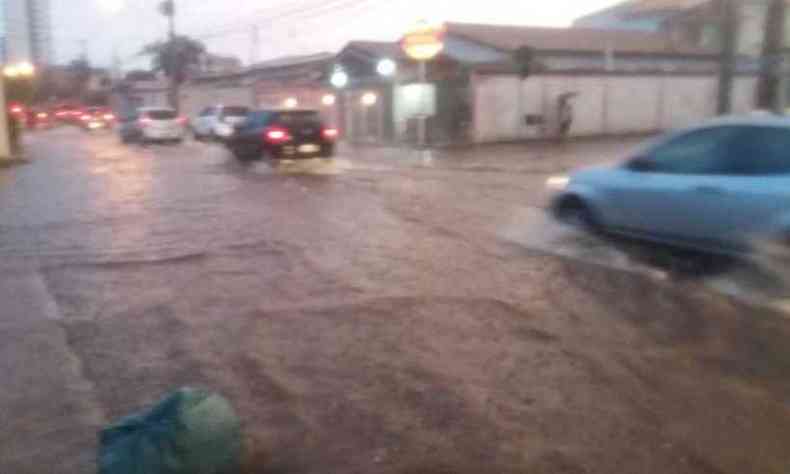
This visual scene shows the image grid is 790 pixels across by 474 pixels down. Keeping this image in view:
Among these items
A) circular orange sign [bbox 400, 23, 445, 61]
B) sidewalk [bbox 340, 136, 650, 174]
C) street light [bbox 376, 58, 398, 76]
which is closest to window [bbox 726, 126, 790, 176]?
sidewalk [bbox 340, 136, 650, 174]

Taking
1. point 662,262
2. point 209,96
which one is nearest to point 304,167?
point 662,262

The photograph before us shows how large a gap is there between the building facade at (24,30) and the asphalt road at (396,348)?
2093 inches

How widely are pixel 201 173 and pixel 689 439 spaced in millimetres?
18813

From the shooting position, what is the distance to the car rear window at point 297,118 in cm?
2302

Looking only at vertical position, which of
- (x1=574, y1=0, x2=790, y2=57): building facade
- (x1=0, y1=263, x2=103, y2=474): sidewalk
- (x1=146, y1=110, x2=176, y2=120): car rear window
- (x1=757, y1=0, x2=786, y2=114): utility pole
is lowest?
(x1=0, y1=263, x2=103, y2=474): sidewalk

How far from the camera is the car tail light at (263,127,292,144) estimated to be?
22.8 meters

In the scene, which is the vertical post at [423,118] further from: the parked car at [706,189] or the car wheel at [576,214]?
the parked car at [706,189]

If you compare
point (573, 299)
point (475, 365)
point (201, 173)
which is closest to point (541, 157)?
point (201, 173)

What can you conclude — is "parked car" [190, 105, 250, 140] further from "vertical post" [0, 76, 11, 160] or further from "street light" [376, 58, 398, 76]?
"vertical post" [0, 76, 11, 160]

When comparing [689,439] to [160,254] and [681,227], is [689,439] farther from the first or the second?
[160,254]

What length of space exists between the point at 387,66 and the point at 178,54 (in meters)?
38.8

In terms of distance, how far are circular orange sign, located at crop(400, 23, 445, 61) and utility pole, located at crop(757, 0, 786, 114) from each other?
15.0 metres

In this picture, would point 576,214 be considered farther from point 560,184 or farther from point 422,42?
point 422,42

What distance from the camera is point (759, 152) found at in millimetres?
7828
